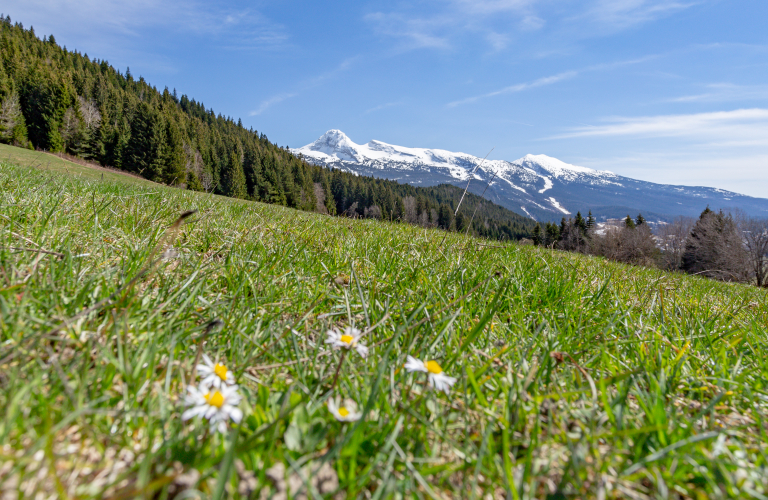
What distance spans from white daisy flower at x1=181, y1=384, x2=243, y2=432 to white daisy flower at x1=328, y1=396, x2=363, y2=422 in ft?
0.93

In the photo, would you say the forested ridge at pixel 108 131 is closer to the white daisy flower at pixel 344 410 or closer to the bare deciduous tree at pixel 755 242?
the bare deciduous tree at pixel 755 242

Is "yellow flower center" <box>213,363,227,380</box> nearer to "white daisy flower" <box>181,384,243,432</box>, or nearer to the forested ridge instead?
"white daisy flower" <box>181,384,243,432</box>

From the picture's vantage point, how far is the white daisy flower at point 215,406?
99cm

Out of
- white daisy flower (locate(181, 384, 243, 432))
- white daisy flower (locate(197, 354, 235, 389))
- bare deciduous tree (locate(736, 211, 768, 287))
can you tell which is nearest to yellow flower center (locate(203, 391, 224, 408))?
white daisy flower (locate(181, 384, 243, 432))

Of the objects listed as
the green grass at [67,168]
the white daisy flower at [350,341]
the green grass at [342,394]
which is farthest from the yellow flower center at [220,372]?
the green grass at [67,168]

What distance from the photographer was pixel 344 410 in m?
1.16

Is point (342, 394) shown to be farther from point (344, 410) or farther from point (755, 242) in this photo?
point (755, 242)

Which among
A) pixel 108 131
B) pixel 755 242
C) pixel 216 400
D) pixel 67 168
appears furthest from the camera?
pixel 108 131

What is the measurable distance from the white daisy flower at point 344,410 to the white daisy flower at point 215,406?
28 centimetres

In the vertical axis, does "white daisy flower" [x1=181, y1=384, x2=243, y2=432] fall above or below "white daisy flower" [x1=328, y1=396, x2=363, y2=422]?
above

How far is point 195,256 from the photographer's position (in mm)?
2844

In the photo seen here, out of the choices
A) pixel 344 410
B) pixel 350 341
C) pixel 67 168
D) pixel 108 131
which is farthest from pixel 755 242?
pixel 108 131

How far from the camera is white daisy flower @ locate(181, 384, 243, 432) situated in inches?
39.1

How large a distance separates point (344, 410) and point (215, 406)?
1.28 ft
